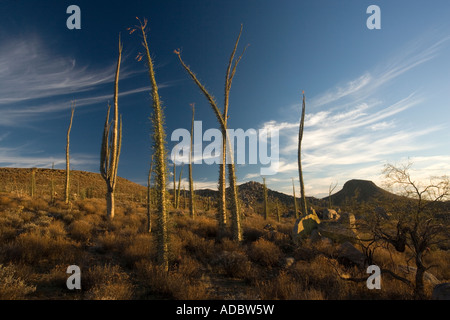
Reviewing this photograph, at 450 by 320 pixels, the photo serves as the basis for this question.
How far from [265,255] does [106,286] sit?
517 centimetres

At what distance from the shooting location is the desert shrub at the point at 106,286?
4.16m

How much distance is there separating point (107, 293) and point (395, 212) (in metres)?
7.80

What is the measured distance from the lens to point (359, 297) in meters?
4.75

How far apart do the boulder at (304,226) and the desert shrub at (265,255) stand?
1962mm

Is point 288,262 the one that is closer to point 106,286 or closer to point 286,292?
point 286,292

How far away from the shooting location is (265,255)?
755 cm

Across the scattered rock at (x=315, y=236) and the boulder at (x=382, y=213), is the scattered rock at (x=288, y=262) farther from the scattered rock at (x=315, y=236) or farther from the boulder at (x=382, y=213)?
the boulder at (x=382, y=213)

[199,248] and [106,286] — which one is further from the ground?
[106,286]

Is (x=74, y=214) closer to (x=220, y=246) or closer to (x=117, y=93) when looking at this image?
(x=117, y=93)

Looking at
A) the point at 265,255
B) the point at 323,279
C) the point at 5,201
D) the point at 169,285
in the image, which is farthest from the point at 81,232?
the point at 5,201

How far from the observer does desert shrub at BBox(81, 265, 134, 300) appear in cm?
416

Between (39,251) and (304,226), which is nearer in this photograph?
(39,251)

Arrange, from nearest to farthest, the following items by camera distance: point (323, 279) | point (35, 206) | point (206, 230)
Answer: point (323, 279) < point (206, 230) < point (35, 206)
